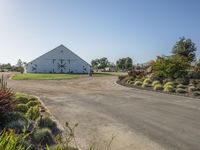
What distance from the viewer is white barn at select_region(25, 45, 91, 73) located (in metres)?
50.9

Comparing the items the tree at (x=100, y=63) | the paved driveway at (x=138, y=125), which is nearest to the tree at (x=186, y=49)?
the paved driveway at (x=138, y=125)

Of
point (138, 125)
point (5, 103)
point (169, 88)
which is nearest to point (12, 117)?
point (5, 103)

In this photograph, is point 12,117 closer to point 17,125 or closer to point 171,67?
point 17,125

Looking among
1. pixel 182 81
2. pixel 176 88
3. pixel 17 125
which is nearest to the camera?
pixel 17 125

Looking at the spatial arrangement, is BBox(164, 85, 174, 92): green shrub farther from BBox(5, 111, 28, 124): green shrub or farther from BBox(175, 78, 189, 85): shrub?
BBox(5, 111, 28, 124): green shrub

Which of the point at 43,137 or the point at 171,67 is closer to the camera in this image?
the point at 43,137

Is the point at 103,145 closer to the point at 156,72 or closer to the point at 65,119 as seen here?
the point at 65,119

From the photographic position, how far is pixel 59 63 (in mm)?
52094

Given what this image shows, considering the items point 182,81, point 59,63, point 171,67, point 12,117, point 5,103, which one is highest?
point 59,63

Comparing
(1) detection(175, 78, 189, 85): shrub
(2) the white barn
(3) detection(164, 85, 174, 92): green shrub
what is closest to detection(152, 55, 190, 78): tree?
(1) detection(175, 78, 189, 85): shrub

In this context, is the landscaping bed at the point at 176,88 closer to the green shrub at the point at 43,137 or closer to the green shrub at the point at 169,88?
the green shrub at the point at 169,88

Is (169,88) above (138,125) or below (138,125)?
above

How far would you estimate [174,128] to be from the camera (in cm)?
817

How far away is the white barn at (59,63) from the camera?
167ft
